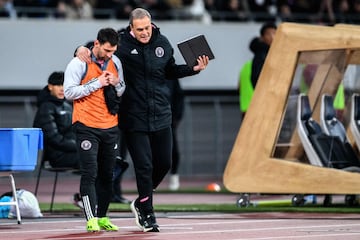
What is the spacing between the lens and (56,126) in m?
15.5

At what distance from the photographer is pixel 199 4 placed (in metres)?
27.8

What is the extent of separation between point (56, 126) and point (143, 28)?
374 cm

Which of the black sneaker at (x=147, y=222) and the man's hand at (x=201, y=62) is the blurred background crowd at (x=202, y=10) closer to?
the man's hand at (x=201, y=62)

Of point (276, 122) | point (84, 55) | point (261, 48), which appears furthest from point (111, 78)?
point (261, 48)

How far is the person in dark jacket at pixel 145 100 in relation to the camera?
12.1 meters

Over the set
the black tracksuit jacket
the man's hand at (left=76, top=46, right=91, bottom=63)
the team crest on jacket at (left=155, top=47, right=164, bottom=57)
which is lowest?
the black tracksuit jacket

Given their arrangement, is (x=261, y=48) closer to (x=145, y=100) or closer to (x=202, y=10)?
(x=145, y=100)

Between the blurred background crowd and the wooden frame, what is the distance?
9490 millimetres

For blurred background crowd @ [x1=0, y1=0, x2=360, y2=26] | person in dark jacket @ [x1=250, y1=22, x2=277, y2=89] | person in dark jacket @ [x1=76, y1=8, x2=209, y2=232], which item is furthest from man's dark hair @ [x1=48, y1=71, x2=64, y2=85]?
blurred background crowd @ [x1=0, y1=0, x2=360, y2=26]

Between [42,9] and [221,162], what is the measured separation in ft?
16.2

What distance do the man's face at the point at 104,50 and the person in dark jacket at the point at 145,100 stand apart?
0.37 feet

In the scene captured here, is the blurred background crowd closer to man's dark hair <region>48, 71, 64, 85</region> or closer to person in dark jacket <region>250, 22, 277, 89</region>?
person in dark jacket <region>250, 22, 277, 89</region>

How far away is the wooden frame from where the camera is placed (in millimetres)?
15453

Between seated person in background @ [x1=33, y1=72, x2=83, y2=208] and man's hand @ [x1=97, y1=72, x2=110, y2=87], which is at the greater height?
man's hand @ [x1=97, y1=72, x2=110, y2=87]
